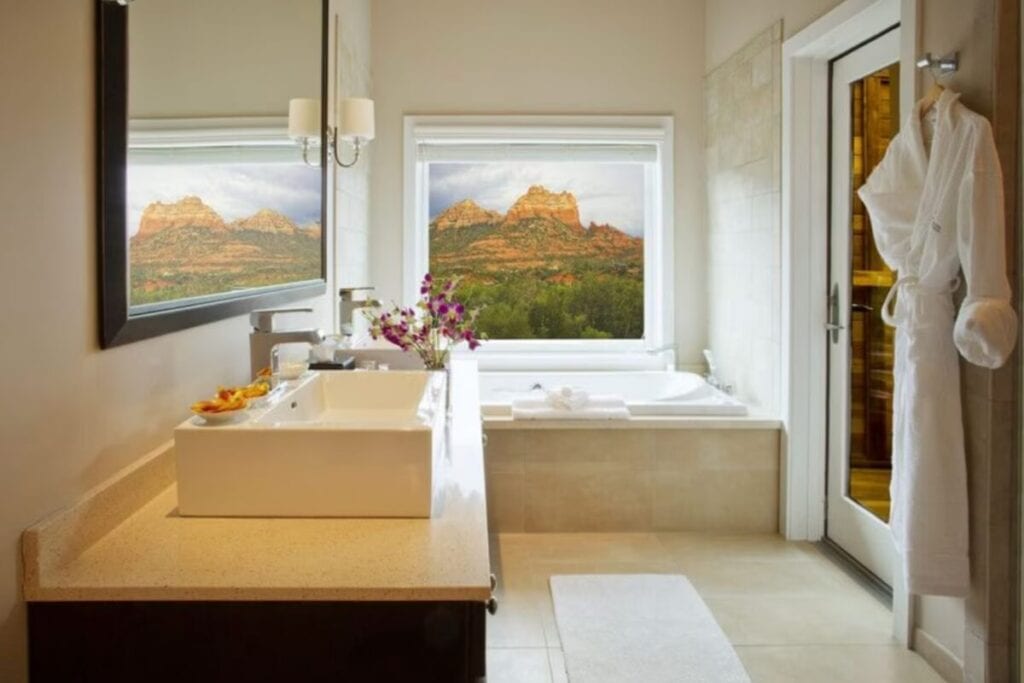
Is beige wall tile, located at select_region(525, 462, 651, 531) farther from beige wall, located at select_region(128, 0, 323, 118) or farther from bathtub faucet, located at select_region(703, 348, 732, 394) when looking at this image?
beige wall, located at select_region(128, 0, 323, 118)

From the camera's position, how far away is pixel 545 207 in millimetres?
4754

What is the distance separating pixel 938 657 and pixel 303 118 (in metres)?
2.62

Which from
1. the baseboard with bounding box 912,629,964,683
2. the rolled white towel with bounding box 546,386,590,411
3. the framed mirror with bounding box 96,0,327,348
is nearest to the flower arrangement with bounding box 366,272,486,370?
the framed mirror with bounding box 96,0,327,348

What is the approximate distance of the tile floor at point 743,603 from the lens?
2340 millimetres

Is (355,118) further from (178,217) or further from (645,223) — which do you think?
(645,223)

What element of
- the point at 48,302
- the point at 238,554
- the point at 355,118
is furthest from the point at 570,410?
the point at 48,302

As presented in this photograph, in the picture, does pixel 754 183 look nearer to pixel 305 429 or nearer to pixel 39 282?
pixel 305 429

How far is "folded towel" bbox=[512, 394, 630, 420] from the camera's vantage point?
11.3ft

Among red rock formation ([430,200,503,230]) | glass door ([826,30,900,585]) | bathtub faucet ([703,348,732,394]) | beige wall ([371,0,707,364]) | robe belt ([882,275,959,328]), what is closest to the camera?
robe belt ([882,275,959,328])

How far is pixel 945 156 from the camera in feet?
6.98

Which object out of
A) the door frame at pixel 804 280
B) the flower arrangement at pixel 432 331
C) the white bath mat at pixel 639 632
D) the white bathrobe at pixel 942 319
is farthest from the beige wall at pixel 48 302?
the door frame at pixel 804 280

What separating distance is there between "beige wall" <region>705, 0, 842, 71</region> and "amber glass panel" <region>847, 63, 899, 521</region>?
0.35 m

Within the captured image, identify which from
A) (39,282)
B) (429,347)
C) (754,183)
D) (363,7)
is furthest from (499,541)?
(363,7)

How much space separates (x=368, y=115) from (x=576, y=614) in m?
2.16
